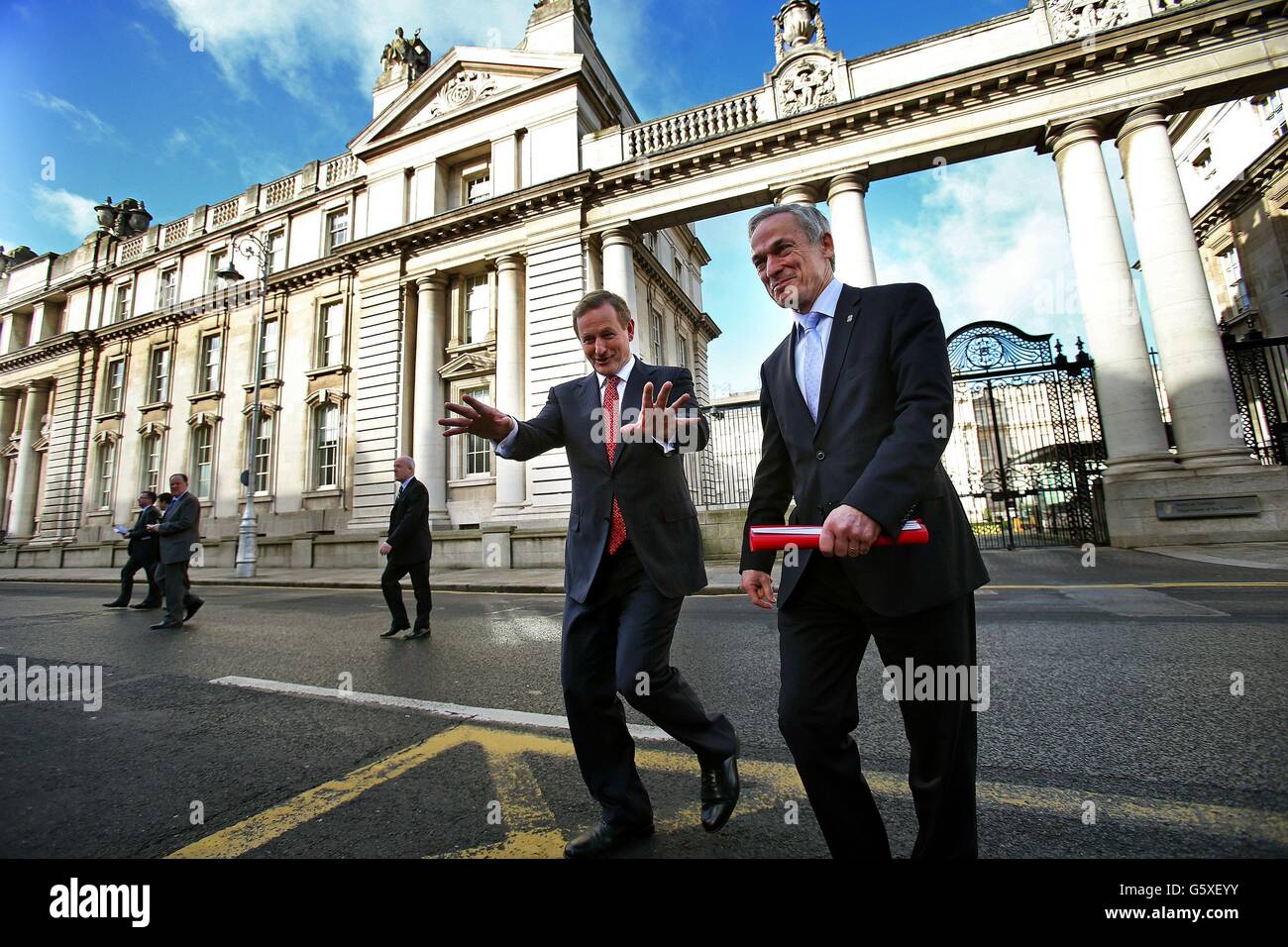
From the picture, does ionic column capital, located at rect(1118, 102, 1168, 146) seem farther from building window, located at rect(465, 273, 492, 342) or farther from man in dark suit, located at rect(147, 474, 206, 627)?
man in dark suit, located at rect(147, 474, 206, 627)

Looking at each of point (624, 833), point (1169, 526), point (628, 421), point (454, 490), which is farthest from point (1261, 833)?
point (454, 490)

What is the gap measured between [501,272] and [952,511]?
18160 mm

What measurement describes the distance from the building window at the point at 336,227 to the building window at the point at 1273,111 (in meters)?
32.6

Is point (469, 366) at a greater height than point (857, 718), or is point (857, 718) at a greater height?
point (469, 366)

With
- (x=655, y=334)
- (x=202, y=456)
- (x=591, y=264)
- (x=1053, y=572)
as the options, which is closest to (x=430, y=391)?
(x=591, y=264)

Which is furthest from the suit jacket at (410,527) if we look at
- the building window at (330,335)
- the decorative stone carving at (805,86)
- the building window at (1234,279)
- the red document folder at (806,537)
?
the building window at (1234,279)

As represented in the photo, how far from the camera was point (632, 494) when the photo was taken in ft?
7.61

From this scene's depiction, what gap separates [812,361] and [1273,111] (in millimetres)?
28454

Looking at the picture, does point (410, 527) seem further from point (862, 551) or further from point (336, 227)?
point (336, 227)

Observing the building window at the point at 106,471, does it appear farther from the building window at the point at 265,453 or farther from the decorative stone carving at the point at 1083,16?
the decorative stone carving at the point at 1083,16

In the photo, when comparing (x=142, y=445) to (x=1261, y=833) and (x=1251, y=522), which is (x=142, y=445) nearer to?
(x=1261, y=833)

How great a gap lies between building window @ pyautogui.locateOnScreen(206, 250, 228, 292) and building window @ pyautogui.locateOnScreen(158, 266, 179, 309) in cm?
236

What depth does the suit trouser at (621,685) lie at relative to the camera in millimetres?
2055
